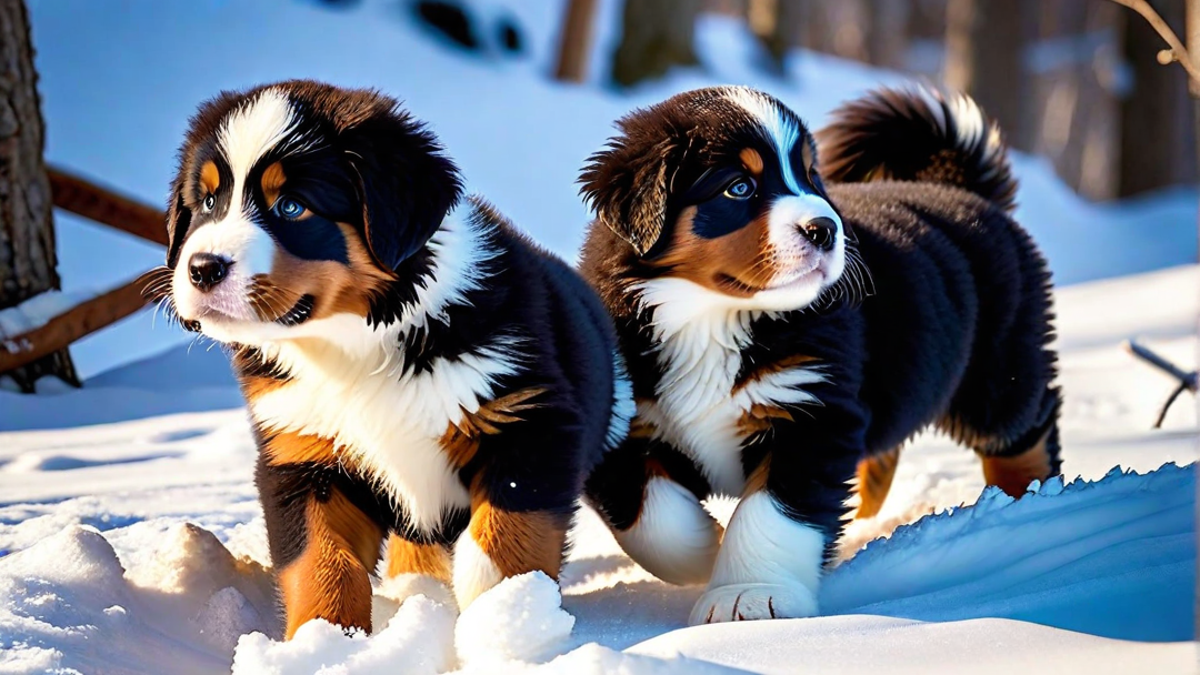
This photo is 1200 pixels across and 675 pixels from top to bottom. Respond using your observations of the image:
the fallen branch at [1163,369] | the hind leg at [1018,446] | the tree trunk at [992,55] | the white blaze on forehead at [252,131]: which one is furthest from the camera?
the tree trunk at [992,55]

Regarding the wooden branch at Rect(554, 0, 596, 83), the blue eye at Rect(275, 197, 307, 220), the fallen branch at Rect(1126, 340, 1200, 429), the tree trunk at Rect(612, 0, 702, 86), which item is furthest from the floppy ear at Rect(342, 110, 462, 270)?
the tree trunk at Rect(612, 0, 702, 86)

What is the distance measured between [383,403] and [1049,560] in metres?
1.51

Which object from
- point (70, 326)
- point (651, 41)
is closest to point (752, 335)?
point (70, 326)

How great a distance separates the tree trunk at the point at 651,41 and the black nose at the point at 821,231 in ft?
29.6

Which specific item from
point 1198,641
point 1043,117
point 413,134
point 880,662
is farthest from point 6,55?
point 1043,117

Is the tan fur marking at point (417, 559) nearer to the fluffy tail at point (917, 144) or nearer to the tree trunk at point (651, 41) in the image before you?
the fluffy tail at point (917, 144)

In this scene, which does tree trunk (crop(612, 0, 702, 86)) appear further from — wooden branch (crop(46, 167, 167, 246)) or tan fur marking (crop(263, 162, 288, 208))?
tan fur marking (crop(263, 162, 288, 208))

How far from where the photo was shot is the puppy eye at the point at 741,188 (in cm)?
312

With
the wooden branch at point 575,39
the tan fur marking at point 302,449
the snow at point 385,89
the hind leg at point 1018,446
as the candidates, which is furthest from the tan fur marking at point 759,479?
the wooden branch at point 575,39

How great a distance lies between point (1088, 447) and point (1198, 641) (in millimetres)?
2376

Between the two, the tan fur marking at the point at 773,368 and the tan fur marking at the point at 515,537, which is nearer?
the tan fur marking at the point at 515,537

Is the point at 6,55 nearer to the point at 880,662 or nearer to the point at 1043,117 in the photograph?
the point at 880,662

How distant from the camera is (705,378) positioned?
3271 millimetres

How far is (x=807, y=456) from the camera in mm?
3150
